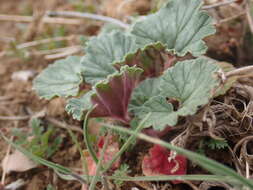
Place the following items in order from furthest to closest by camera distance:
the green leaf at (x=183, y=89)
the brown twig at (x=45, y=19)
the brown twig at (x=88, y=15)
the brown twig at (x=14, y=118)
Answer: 1. the brown twig at (x=45, y=19)
2. the brown twig at (x=88, y=15)
3. the brown twig at (x=14, y=118)
4. the green leaf at (x=183, y=89)

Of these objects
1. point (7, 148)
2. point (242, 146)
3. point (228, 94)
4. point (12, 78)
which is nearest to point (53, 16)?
point (12, 78)

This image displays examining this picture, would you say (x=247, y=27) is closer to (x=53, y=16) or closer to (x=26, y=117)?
(x=26, y=117)

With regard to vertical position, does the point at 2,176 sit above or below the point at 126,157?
below

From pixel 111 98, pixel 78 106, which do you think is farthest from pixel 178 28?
A: pixel 78 106

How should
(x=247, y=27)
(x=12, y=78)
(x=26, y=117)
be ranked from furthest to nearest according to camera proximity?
(x=12, y=78), (x=26, y=117), (x=247, y=27)

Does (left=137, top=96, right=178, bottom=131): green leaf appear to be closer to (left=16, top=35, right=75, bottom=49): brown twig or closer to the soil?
the soil

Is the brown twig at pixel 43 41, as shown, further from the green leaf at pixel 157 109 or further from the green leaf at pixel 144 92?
the green leaf at pixel 157 109

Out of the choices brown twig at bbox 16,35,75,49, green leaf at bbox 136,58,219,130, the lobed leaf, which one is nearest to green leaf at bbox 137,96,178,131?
green leaf at bbox 136,58,219,130

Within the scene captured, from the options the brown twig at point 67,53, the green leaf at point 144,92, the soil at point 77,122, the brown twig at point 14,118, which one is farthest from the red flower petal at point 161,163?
the brown twig at point 67,53
